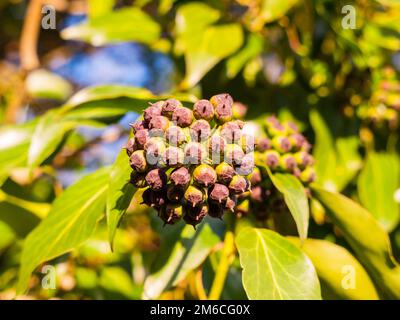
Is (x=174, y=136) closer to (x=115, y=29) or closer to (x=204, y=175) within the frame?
(x=204, y=175)

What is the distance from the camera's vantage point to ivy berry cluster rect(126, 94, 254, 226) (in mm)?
1040

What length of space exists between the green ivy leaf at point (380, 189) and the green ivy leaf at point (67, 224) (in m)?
0.89

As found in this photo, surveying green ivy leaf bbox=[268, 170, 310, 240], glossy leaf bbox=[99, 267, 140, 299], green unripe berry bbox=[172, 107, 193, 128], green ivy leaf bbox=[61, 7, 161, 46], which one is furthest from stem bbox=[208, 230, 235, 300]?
green ivy leaf bbox=[61, 7, 161, 46]

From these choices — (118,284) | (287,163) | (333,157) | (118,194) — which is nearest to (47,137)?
(118,194)

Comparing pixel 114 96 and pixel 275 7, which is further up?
pixel 275 7

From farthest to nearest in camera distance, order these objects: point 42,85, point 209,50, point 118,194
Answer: point 42,85 < point 209,50 < point 118,194

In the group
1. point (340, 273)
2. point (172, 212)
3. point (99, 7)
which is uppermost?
point (99, 7)

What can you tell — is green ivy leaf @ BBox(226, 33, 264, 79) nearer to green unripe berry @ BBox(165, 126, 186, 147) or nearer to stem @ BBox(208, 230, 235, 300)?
stem @ BBox(208, 230, 235, 300)

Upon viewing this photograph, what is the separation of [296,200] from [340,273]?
8.7 inches

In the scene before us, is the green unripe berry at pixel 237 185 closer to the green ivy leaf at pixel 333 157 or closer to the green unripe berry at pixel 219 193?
the green unripe berry at pixel 219 193

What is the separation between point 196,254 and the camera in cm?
139

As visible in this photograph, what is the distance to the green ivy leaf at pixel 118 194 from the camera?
3.66ft

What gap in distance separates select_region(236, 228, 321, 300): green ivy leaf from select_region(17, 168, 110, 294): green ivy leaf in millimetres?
353

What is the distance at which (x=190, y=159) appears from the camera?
1.04 metres
